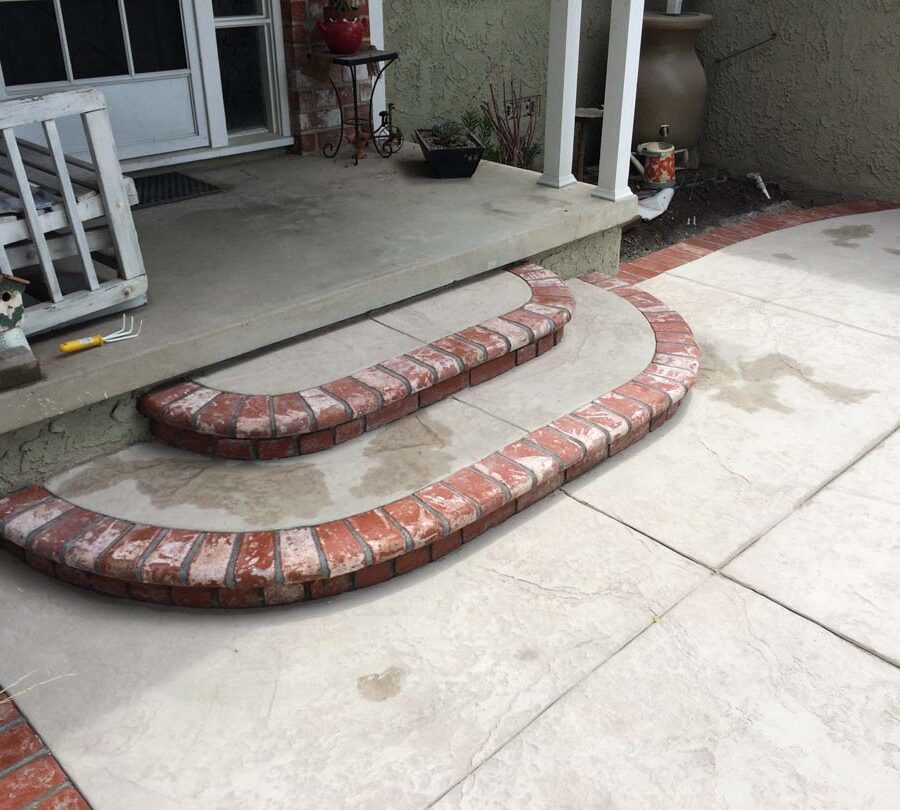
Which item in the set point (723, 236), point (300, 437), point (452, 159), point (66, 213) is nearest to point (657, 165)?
point (723, 236)

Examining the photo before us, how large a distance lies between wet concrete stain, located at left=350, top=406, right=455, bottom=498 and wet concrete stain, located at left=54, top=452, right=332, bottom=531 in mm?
150

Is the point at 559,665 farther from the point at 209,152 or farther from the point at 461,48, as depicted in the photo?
the point at 461,48

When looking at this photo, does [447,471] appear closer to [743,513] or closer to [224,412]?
[224,412]

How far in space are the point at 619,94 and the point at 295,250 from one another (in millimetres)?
1650

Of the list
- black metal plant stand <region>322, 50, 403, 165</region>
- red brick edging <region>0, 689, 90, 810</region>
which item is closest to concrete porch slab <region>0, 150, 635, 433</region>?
black metal plant stand <region>322, 50, 403, 165</region>

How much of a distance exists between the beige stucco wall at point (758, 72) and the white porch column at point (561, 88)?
4.20ft

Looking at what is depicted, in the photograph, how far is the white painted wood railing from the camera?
92.7 inches

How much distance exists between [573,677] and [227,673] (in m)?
0.83

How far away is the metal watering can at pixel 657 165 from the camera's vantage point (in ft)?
18.1

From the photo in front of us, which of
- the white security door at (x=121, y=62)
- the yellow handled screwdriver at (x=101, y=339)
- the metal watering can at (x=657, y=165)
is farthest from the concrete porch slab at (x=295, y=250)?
the metal watering can at (x=657, y=165)

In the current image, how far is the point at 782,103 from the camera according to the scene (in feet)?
19.6

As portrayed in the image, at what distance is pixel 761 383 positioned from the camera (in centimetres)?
328

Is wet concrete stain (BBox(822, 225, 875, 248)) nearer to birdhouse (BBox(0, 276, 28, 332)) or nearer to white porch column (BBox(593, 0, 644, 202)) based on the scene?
white porch column (BBox(593, 0, 644, 202))

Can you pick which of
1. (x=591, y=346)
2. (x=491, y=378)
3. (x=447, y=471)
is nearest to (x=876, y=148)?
(x=591, y=346)
